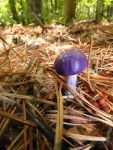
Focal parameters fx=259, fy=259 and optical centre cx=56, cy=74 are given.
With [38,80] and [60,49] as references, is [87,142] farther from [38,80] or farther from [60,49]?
[60,49]

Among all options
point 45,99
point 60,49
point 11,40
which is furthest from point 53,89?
point 11,40

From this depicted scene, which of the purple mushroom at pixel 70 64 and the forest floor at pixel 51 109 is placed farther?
the purple mushroom at pixel 70 64

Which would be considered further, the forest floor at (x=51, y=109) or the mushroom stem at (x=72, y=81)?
the mushroom stem at (x=72, y=81)

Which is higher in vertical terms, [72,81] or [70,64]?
[70,64]

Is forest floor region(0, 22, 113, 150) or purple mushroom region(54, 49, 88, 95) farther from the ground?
purple mushroom region(54, 49, 88, 95)

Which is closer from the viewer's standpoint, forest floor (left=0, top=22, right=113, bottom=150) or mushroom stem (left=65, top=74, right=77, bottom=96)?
forest floor (left=0, top=22, right=113, bottom=150)

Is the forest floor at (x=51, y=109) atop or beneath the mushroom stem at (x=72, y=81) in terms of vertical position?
A: beneath

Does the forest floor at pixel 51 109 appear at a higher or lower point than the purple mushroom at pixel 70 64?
lower

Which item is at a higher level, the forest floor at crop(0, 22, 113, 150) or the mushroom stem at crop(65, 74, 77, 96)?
the mushroom stem at crop(65, 74, 77, 96)

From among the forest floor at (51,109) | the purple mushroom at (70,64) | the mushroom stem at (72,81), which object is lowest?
the forest floor at (51,109)

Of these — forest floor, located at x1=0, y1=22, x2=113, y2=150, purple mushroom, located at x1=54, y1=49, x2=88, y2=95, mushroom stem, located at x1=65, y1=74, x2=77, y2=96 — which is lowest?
forest floor, located at x1=0, y1=22, x2=113, y2=150

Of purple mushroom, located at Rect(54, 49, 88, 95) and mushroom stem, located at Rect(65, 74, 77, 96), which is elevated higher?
purple mushroom, located at Rect(54, 49, 88, 95)

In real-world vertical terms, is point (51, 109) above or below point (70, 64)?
below

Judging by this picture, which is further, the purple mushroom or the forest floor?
the purple mushroom
